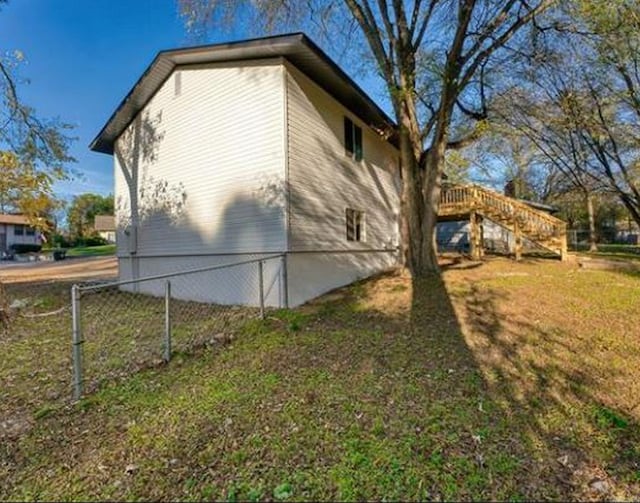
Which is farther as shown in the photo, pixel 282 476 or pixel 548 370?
pixel 548 370

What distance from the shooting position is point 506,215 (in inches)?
599

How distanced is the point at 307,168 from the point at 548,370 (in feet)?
21.8

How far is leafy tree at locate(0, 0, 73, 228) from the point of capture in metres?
8.86

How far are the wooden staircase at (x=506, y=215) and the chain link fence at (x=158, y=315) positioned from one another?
10.8 m

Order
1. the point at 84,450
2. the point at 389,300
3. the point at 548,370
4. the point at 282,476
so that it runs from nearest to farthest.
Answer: the point at 282,476
the point at 84,450
the point at 548,370
the point at 389,300

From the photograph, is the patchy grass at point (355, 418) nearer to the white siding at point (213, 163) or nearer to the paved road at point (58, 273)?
the white siding at point (213, 163)

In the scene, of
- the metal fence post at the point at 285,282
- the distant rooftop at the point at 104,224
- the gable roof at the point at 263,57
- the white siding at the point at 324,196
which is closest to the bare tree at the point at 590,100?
the gable roof at the point at 263,57

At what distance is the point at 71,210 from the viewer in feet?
188

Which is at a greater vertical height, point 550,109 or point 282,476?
point 550,109

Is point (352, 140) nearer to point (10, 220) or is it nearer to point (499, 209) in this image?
point (499, 209)

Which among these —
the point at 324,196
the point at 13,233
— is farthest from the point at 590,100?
the point at 13,233

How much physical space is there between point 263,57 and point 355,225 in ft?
17.0

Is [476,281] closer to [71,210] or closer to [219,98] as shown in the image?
[219,98]

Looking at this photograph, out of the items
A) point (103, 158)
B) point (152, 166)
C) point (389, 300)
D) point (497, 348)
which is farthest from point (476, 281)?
point (103, 158)
